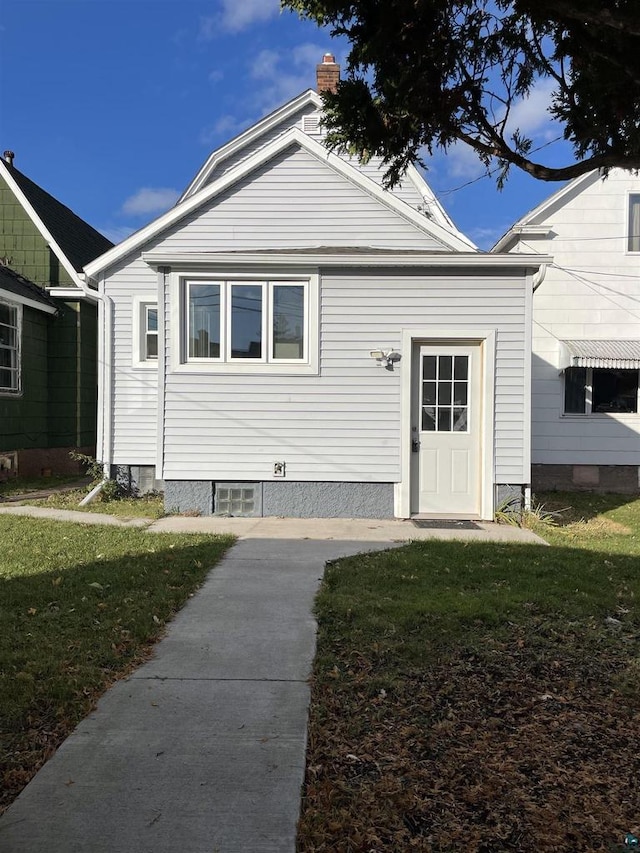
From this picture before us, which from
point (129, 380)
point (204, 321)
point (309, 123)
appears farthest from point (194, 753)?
point (309, 123)

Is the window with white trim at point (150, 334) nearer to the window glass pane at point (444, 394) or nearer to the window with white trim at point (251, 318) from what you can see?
the window with white trim at point (251, 318)

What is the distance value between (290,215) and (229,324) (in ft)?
9.35

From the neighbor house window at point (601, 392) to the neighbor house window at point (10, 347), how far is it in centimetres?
1087

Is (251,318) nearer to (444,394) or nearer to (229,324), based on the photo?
(229,324)

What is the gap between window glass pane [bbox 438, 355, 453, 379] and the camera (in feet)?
28.1

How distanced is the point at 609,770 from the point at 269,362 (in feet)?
22.0

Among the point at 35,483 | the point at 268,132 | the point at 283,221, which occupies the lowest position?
the point at 35,483

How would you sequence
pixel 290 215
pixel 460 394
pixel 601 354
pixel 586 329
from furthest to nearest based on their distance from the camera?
pixel 586 329
pixel 601 354
pixel 290 215
pixel 460 394

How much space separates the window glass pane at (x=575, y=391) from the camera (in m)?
11.9

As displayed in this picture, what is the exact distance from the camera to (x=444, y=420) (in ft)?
28.1

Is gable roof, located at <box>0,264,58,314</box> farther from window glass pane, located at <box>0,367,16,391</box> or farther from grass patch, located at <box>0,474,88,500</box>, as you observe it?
grass patch, located at <box>0,474,88,500</box>

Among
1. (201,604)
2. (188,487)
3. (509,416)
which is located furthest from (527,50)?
(188,487)

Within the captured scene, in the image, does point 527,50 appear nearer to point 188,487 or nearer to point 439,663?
point 439,663

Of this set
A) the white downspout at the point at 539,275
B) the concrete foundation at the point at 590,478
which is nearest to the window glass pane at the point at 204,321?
the white downspout at the point at 539,275
